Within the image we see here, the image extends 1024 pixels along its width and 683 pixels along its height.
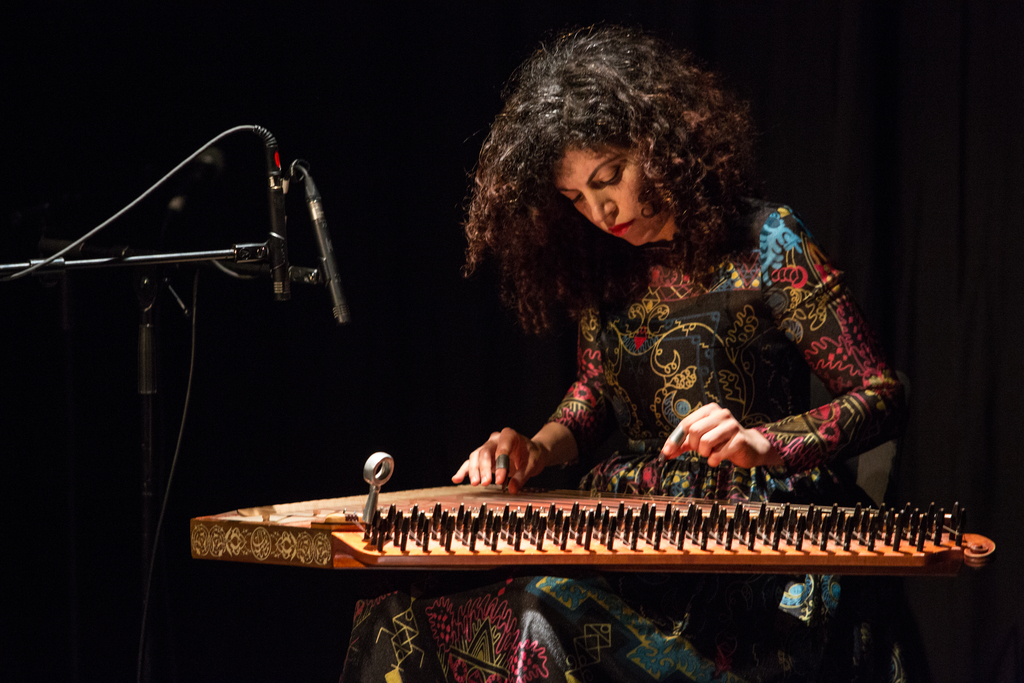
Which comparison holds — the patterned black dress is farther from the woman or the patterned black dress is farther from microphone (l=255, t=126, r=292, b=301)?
microphone (l=255, t=126, r=292, b=301)

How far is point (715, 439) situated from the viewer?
56.3 inches

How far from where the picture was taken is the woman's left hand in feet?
4.69

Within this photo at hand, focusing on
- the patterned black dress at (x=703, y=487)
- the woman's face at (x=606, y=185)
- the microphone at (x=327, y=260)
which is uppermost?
the woman's face at (x=606, y=185)

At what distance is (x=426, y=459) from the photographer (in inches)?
107

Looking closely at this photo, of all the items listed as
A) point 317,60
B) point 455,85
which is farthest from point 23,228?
point 455,85

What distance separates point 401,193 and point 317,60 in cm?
46

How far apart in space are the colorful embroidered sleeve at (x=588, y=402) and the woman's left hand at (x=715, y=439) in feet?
1.73

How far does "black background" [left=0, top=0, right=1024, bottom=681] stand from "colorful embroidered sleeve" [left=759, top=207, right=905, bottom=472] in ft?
1.87

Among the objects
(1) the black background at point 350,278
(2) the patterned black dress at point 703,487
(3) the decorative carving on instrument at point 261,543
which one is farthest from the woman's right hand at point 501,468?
(1) the black background at point 350,278

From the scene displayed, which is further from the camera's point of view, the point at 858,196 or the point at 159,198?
the point at 159,198

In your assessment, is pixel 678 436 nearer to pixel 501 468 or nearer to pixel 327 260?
pixel 501 468

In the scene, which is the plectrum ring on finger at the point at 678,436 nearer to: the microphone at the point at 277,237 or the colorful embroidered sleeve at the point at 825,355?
the colorful embroidered sleeve at the point at 825,355

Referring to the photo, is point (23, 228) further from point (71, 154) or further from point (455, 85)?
point (455, 85)

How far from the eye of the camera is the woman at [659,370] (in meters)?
1.35
